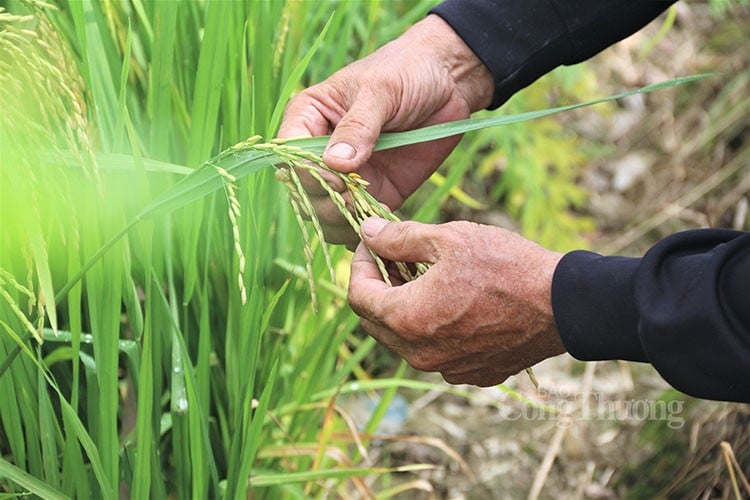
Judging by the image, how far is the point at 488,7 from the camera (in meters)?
1.43

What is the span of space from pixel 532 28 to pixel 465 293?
1.93 feet

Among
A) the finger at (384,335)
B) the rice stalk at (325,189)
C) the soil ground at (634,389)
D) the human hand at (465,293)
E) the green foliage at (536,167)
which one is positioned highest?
the rice stalk at (325,189)

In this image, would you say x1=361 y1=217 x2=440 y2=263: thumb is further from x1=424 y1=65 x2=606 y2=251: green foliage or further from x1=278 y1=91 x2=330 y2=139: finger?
x1=424 y1=65 x2=606 y2=251: green foliage

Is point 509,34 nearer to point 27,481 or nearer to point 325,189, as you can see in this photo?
point 325,189

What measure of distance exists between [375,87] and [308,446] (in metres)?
0.64

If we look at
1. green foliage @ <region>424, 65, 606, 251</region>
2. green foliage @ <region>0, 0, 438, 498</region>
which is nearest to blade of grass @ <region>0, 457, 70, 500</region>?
green foliage @ <region>0, 0, 438, 498</region>

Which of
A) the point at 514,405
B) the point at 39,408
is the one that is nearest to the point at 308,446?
the point at 39,408

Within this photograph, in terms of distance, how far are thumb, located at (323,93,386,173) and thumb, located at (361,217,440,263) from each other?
81 millimetres

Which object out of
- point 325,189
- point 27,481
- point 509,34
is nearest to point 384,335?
point 325,189

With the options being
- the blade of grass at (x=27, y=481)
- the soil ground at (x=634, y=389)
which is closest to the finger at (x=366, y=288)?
the blade of grass at (x=27, y=481)

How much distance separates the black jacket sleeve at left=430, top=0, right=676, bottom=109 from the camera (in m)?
1.43

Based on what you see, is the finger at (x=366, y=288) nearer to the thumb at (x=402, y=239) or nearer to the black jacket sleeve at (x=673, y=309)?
the thumb at (x=402, y=239)

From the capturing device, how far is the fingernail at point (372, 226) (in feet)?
3.60

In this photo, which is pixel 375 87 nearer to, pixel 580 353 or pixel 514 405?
pixel 580 353
